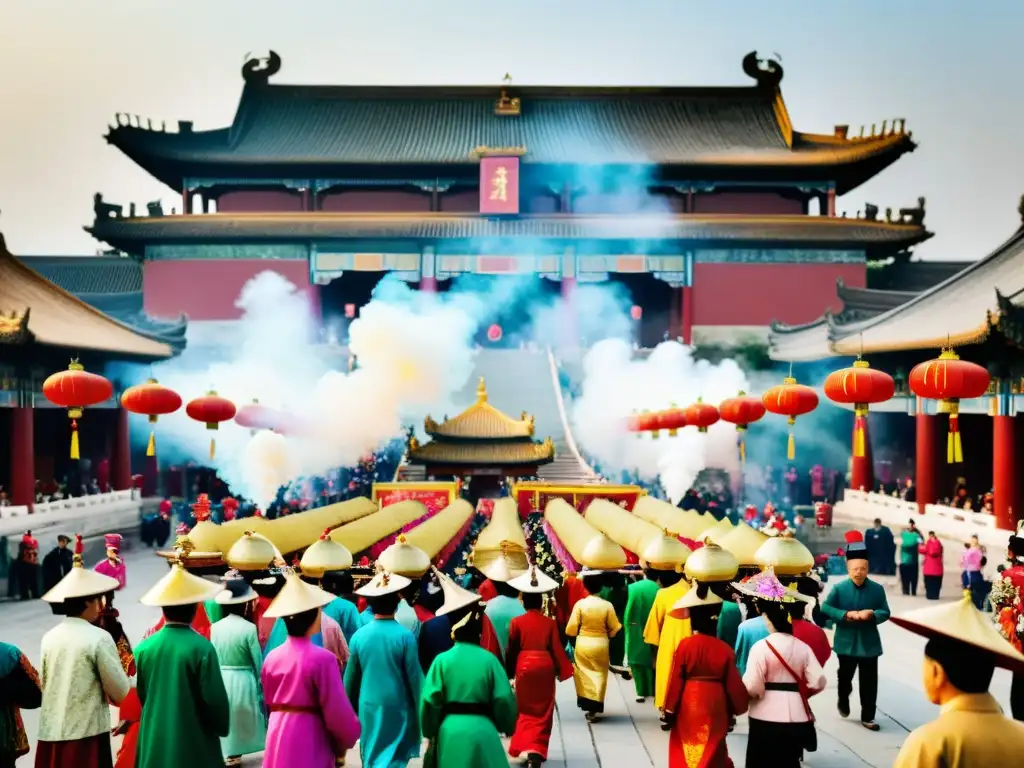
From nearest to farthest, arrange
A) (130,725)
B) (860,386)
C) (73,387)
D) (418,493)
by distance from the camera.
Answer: (130,725) < (860,386) < (73,387) < (418,493)

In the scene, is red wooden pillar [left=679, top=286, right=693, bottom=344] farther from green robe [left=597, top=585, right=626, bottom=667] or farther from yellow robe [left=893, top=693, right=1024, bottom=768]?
yellow robe [left=893, top=693, right=1024, bottom=768]

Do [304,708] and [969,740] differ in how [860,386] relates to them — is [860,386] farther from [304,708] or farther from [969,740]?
[969,740]

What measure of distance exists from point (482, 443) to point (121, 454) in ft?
25.0

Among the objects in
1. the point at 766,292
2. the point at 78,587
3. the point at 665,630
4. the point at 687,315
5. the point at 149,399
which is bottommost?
the point at 665,630

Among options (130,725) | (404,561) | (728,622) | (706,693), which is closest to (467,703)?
(706,693)

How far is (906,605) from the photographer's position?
44.0ft

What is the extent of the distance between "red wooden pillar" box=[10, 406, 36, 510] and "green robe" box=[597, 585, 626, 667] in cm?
1180

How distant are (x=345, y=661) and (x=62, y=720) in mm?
1808

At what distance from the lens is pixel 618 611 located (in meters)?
9.13

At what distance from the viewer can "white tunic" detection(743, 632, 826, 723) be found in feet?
18.0

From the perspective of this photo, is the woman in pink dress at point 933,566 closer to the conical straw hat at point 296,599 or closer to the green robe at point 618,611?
the green robe at point 618,611

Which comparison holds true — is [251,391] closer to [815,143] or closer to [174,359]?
[174,359]

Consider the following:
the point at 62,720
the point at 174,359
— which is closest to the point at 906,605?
the point at 62,720

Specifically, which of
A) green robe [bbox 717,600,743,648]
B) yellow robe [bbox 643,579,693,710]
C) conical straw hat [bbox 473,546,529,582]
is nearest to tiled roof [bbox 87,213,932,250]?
conical straw hat [bbox 473,546,529,582]
